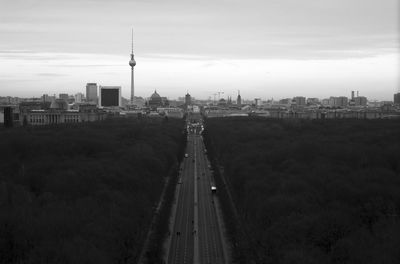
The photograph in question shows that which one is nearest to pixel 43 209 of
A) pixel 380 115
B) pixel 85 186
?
pixel 85 186

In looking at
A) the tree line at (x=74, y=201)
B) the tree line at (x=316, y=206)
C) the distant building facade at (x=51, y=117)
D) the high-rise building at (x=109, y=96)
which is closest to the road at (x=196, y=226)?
the tree line at (x=316, y=206)

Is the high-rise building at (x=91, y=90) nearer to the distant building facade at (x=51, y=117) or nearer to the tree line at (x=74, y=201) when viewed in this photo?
the distant building facade at (x=51, y=117)

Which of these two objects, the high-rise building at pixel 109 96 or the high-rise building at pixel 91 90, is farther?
the high-rise building at pixel 91 90

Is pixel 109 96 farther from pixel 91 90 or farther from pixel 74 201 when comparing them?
pixel 74 201

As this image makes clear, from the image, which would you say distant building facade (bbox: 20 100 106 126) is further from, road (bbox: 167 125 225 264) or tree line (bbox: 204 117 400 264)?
tree line (bbox: 204 117 400 264)

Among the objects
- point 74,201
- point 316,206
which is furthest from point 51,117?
point 316,206
